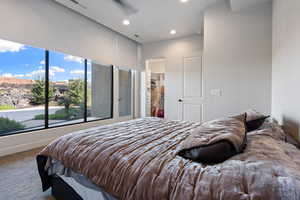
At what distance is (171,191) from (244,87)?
2.81 meters

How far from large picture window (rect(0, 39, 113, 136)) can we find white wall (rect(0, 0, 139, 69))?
0.30m

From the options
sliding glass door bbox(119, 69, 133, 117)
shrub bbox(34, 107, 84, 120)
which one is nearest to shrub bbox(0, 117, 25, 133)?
shrub bbox(34, 107, 84, 120)

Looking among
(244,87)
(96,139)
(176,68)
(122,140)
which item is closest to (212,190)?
(122,140)

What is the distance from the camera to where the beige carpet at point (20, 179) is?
1653mm

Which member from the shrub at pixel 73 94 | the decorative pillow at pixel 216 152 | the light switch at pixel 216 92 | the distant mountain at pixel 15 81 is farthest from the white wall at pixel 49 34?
the decorative pillow at pixel 216 152

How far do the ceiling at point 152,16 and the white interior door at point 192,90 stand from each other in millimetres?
886

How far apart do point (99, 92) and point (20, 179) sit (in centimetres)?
314

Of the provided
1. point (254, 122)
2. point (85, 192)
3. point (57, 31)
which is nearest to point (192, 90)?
point (254, 122)

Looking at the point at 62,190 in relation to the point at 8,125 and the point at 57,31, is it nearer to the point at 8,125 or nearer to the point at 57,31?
the point at 8,125

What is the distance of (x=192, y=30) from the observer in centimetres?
448

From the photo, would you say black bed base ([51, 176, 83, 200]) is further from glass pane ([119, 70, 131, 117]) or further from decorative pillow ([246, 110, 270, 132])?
glass pane ([119, 70, 131, 117])

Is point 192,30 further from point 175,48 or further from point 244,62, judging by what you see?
point 244,62

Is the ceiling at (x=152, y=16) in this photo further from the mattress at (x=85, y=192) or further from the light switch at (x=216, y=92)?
the mattress at (x=85, y=192)

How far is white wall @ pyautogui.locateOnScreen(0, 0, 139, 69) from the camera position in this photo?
2688 mm
